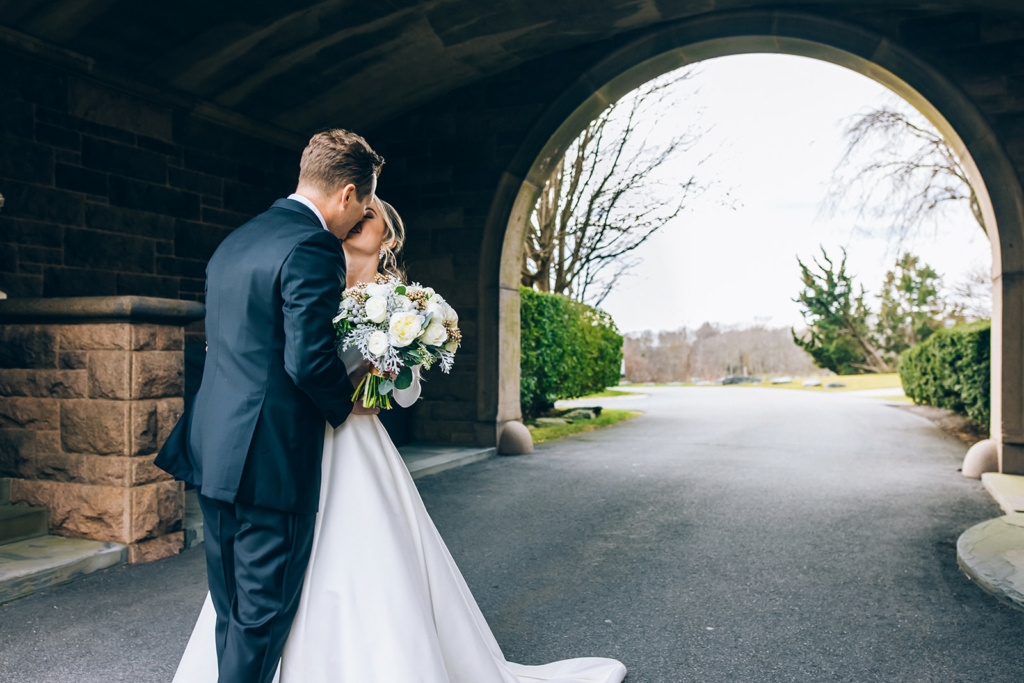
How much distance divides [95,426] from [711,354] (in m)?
36.7

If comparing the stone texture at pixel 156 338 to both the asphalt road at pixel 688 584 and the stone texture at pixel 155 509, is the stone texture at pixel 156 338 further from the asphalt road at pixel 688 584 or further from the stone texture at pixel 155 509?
the asphalt road at pixel 688 584

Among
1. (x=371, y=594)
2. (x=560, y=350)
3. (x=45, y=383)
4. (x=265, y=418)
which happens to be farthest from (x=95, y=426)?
(x=560, y=350)

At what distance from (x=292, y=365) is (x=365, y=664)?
0.84 m

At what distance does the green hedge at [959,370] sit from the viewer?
958cm

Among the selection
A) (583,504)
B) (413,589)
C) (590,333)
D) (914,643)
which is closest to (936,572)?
(914,643)

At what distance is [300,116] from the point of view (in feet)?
27.1

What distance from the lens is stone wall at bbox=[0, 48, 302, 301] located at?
5934 millimetres

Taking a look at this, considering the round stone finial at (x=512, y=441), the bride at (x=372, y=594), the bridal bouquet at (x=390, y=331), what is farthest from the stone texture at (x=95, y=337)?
the round stone finial at (x=512, y=441)

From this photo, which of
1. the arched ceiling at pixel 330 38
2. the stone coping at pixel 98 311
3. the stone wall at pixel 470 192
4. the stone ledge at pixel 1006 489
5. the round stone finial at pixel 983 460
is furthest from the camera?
the stone wall at pixel 470 192

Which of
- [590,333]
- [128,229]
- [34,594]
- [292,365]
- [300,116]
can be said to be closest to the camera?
[292,365]

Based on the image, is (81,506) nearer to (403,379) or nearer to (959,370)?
(403,379)

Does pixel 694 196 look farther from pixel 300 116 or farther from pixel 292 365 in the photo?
pixel 292 365

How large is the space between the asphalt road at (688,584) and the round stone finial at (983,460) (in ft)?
0.85

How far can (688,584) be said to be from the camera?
13.5 feet
